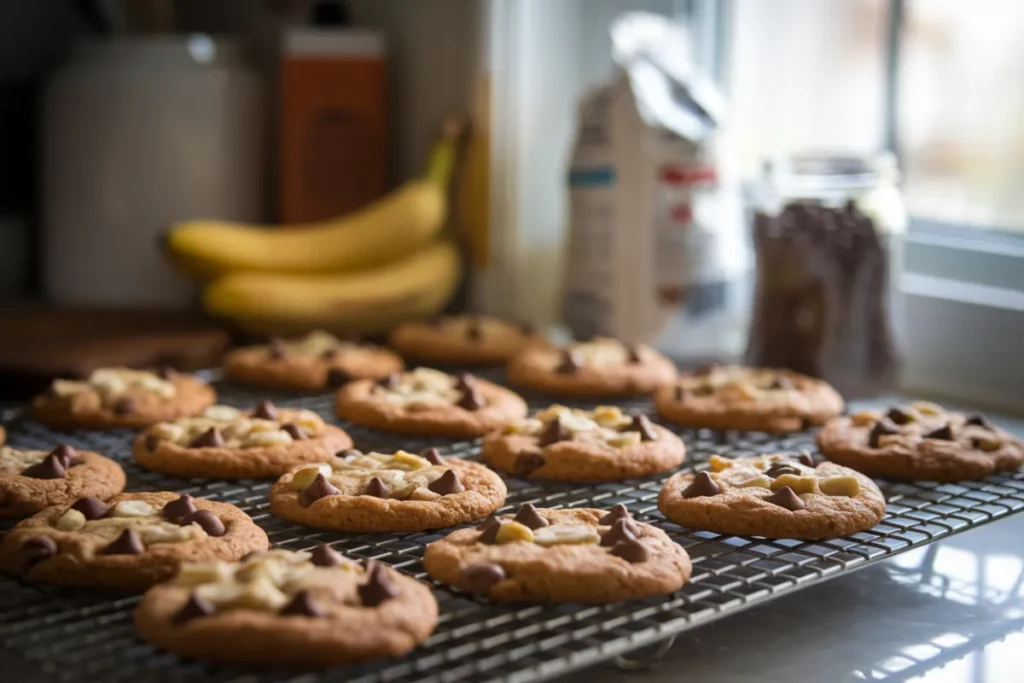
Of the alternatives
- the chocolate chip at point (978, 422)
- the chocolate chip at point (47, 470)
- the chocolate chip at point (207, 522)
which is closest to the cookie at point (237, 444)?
the chocolate chip at point (47, 470)

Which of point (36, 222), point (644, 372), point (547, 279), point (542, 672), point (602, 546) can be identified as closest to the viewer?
point (542, 672)

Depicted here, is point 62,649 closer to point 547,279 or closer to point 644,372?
point 644,372

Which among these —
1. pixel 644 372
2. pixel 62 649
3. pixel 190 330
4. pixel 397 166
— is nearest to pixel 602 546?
pixel 62 649

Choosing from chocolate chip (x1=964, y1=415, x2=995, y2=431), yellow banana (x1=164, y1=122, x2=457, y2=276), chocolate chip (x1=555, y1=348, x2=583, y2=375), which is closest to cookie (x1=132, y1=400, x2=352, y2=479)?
chocolate chip (x1=555, y1=348, x2=583, y2=375)

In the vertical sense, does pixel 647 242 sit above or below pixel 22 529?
above

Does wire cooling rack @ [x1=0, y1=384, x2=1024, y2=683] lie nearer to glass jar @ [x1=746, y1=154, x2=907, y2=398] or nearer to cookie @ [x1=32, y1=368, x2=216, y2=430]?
cookie @ [x1=32, y1=368, x2=216, y2=430]

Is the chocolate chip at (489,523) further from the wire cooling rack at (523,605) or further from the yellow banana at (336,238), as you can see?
the yellow banana at (336,238)
